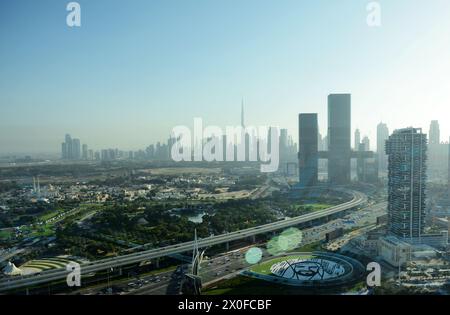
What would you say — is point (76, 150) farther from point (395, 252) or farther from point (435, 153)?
point (435, 153)

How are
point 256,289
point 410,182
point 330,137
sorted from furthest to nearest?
point 330,137 → point 410,182 → point 256,289

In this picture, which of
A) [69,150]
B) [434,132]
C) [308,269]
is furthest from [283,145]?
[308,269]

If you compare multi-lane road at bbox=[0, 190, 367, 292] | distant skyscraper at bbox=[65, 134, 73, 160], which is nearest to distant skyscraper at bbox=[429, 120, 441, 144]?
multi-lane road at bbox=[0, 190, 367, 292]

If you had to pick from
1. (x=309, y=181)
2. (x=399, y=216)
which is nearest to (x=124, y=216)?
(x=399, y=216)

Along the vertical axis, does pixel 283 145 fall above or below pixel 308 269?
above

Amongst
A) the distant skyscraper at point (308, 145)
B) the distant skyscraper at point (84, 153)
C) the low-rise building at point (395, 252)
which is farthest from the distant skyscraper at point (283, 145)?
the low-rise building at point (395, 252)
